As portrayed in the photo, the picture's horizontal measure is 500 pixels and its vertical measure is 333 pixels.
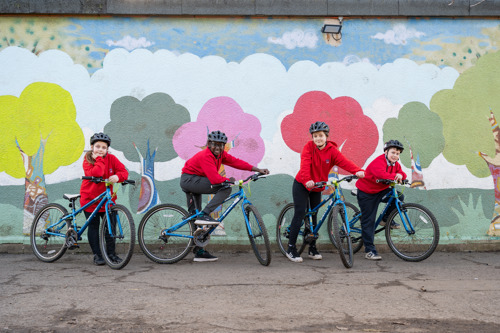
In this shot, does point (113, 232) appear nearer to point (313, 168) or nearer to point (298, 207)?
point (298, 207)

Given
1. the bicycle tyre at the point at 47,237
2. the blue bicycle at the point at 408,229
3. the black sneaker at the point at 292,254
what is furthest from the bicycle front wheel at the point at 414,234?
the bicycle tyre at the point at 47,237

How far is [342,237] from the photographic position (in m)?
6.16

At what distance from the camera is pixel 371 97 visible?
7801 mm

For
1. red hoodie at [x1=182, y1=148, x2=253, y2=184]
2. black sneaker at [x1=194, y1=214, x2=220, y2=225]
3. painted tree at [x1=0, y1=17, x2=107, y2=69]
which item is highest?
painted tree at [x1=0, y1=17, x2=107, y2=69]

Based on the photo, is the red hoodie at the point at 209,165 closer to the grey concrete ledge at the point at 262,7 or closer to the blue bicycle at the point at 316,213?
the blue bicycle at the point at 316,213

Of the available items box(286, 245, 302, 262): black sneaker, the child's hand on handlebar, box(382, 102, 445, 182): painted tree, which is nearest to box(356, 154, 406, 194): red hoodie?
box(382, 102, 445, 182): painted tree

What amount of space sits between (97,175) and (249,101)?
2.81 metres

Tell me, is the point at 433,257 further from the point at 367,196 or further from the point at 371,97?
the point at 371,97

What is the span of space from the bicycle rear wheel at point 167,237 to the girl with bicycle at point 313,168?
150cm

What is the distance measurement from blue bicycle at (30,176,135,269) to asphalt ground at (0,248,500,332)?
20cm

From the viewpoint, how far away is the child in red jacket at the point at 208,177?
20.6 feet

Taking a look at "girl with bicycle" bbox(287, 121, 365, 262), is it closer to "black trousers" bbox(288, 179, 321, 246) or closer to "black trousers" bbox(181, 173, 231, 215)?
"black trousers" bbox(288, 179, 321, 246)

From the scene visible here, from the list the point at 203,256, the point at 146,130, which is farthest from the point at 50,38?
the point at 203,256

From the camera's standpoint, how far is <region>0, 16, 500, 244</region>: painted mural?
760 centimetres
